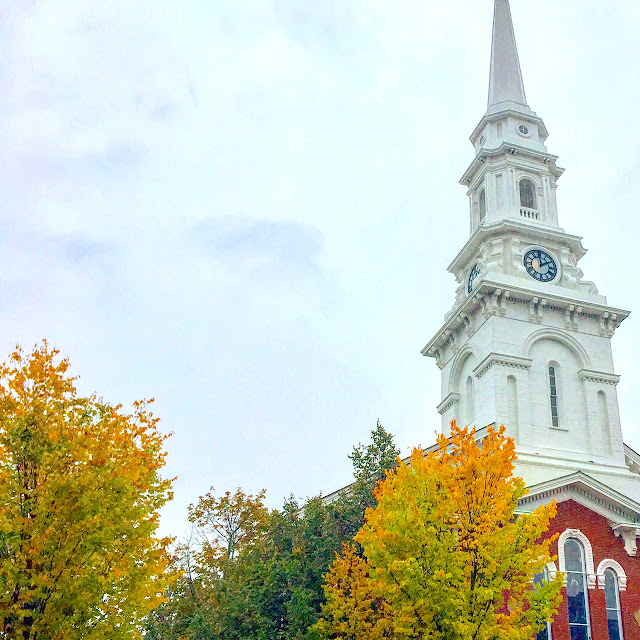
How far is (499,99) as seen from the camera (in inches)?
1923

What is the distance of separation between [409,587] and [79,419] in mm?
9654

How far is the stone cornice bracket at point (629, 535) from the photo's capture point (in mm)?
31562

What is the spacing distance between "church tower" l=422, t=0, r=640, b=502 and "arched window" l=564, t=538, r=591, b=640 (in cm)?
385

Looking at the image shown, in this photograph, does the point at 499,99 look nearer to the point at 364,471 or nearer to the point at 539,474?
the point at 539,474

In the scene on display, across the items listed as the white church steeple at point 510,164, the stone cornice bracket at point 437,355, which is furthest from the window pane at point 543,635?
the white church steeple at point 510,164

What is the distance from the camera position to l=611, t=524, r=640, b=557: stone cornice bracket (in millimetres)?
31562

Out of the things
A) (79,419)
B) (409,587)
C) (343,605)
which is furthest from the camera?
(343,605)

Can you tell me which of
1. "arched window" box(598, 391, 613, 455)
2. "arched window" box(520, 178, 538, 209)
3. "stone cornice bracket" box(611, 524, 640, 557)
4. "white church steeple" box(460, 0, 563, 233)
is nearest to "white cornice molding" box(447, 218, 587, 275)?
"white church steeple" box(460, 0, 563, 233)

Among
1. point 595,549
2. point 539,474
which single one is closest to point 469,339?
point 539,474

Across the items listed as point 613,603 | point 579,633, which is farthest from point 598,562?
point 579,633

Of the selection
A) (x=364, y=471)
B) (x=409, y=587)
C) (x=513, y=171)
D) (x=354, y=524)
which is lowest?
(x=409, y=587)

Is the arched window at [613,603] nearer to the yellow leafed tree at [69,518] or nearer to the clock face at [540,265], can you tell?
the clock face at [540,265]

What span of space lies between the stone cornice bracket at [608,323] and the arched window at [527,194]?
7790 mm

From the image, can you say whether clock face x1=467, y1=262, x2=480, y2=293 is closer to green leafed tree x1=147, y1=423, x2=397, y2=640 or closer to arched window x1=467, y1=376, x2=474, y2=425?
arched window x1=467, y1=376, x2=474, y2=425
